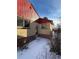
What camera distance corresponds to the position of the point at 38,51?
132cm

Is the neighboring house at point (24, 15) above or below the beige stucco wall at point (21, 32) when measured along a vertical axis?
above

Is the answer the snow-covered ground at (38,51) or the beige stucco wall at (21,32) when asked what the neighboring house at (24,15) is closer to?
the beige stucco wall at (21,32)

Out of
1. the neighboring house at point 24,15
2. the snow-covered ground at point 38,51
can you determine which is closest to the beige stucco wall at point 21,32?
the neighboring house at point 24,15

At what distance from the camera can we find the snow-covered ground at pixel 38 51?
132 cm

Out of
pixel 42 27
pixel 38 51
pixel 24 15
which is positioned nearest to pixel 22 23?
pixel 24 15

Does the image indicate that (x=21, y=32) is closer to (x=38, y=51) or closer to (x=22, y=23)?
(x=22, y=23)

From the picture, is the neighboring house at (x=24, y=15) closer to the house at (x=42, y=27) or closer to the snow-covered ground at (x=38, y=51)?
the house at (x=42, y=27)

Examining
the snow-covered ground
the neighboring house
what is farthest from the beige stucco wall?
the snow-covered ground

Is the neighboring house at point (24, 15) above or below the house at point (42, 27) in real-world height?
above

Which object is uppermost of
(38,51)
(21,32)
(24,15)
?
(24,15)

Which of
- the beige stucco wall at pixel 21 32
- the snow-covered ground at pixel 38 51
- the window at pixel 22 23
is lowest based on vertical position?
the snow-covered ground at pixel 38 51

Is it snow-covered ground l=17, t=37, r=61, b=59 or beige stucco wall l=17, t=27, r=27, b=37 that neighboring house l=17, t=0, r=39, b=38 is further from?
snow-covered ground l=17, t=37, r=61, b=59
